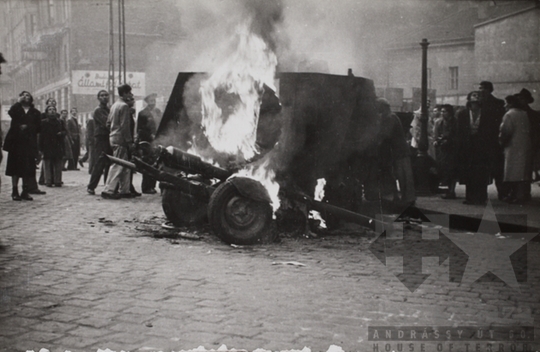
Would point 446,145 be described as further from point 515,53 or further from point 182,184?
point 515,53

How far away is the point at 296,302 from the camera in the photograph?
455 centimetres

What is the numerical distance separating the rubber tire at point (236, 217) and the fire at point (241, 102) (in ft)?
1.21

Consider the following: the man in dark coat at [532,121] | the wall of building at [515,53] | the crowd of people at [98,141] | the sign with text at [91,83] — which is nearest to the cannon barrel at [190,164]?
the crowd of people at [98,141]

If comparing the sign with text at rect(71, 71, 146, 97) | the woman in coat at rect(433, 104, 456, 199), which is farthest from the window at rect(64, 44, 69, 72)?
the woman in coat at rect(433, 104, 456, 199)

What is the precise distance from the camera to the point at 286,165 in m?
Answer: 7.61

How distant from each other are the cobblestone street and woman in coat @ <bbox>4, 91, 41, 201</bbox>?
4.05 meters

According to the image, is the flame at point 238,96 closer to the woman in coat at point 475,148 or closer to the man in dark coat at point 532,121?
the woman in coat at point 475,148

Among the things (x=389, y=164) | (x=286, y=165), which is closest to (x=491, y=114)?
(x=389, y=164)

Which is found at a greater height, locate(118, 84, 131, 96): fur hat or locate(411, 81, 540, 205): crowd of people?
locate(118, 84, 131, 96): fur hat

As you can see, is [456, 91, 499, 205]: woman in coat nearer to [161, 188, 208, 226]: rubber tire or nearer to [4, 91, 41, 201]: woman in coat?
[161, 188, 208, 226]: rubber tire

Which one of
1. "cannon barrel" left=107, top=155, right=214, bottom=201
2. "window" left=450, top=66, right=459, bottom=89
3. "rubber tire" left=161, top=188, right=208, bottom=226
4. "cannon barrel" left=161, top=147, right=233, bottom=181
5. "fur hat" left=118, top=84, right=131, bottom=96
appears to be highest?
"window" left=450, top=66, right=459, bottom=89

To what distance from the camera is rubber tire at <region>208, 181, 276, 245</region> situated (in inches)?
269

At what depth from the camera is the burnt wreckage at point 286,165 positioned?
6.90 metres

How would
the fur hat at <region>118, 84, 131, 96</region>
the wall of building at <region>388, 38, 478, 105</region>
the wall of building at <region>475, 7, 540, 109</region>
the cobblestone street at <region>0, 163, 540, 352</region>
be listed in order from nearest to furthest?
the cobblestone street at <region>0, 163, 540, 352</region> < the fur hat at <region>118, 84, 131, 96</region> < the wall of building at <region>475, 7, 540, 109</region> < the wall of building at <region>388, 38, 478, 105</region>
